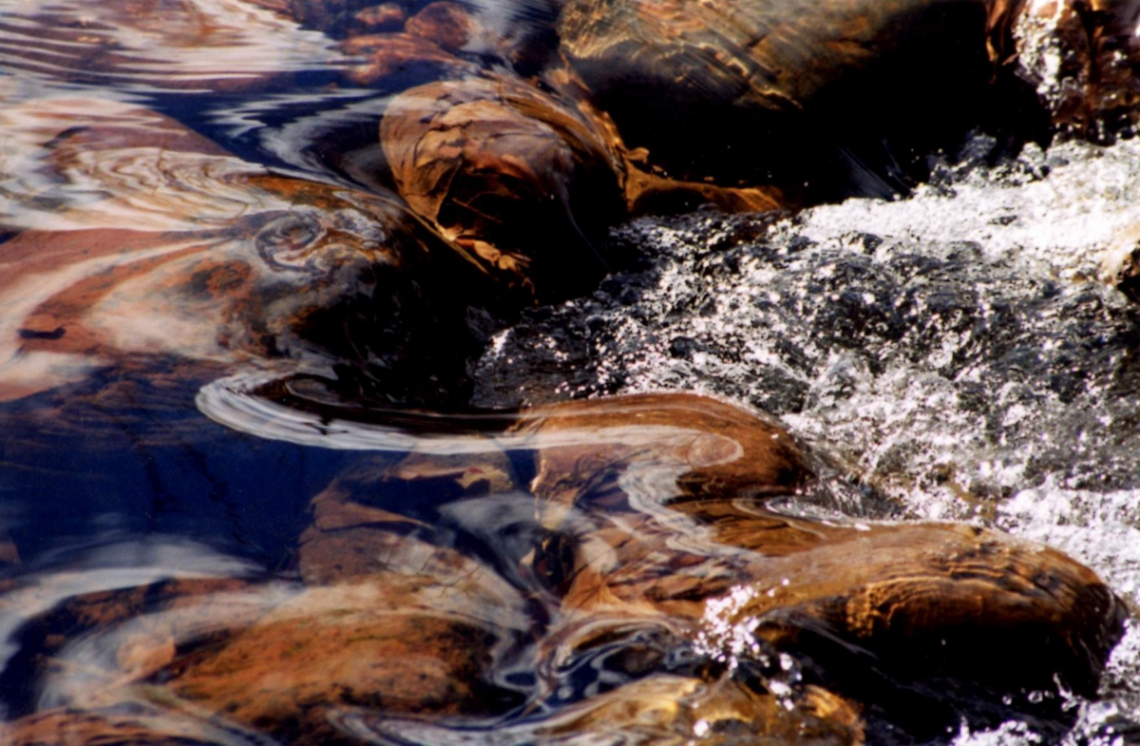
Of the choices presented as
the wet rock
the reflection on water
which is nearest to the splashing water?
the reflection on water

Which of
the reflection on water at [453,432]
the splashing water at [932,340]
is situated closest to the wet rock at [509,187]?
Answer: the reflection on water at [453,432]

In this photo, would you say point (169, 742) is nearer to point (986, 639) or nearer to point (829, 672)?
point (829, 672)

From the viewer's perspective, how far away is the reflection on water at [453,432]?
174 centimetres

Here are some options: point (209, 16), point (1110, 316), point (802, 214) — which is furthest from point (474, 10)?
point (1110, 316)

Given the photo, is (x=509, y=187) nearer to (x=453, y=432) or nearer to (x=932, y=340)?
(x=453, y=432)

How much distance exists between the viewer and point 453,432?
7.83ft

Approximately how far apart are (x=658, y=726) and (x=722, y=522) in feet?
1.80

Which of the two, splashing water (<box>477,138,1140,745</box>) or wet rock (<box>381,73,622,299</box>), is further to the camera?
wet rock (<box>381,73,622,299</box>)

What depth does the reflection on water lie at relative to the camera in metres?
1.74

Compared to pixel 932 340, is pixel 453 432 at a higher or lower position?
lower

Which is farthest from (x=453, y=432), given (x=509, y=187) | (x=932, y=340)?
(x=932, y=340)

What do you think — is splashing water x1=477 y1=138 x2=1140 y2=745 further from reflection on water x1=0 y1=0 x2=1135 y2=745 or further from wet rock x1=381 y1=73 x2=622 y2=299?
wet rock x1=381 y1=73 x2=622 y2=299

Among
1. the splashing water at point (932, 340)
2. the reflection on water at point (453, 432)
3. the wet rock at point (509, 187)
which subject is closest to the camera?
the reflection on water at point (453, 432)

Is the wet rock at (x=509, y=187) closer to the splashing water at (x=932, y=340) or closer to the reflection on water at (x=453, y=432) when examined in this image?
the reflection on water at (x=453, y=432)
